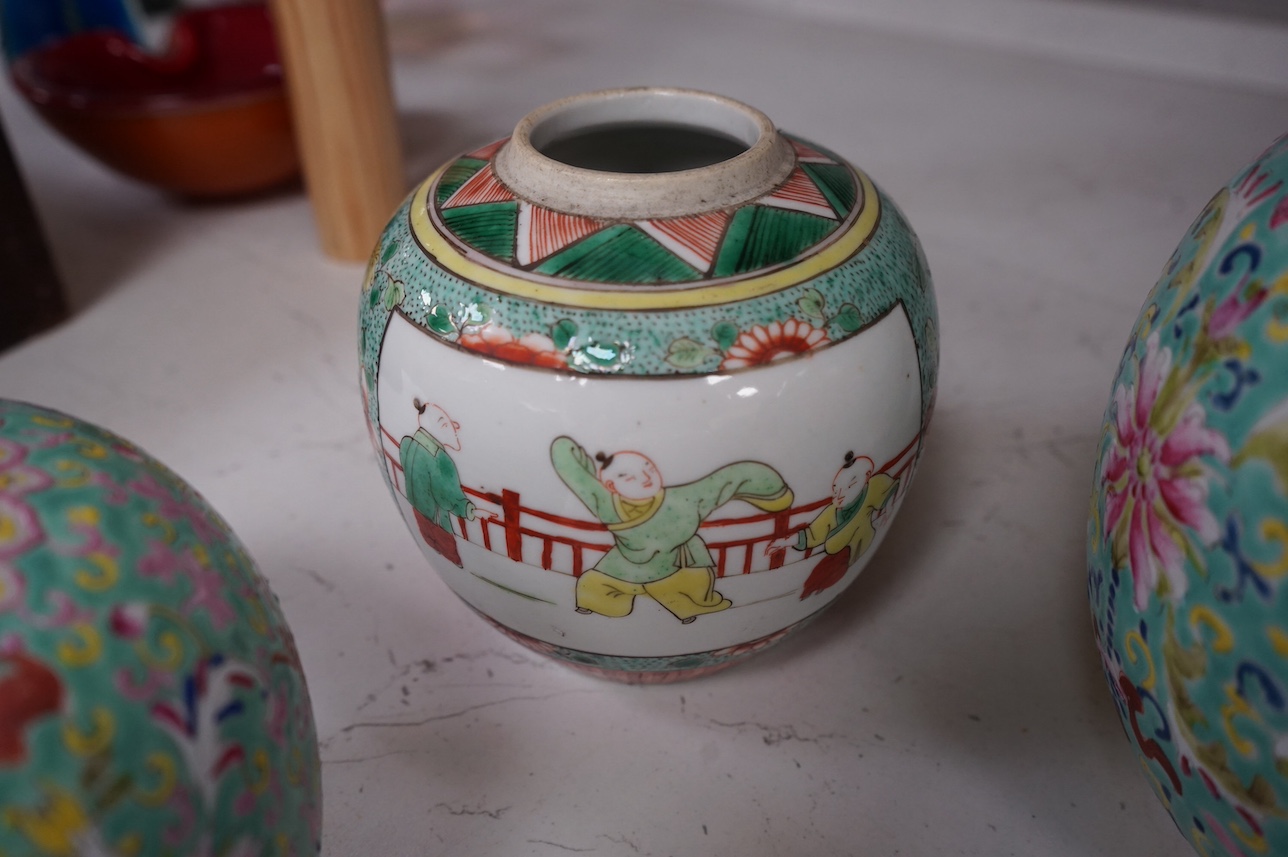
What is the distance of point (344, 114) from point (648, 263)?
0.92 m

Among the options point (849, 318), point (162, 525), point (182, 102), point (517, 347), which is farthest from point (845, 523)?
point (182, 102)

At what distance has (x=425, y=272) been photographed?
64 cm

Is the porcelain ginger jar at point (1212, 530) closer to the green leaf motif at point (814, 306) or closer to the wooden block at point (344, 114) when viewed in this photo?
the green leaf motif at point (814, 306)

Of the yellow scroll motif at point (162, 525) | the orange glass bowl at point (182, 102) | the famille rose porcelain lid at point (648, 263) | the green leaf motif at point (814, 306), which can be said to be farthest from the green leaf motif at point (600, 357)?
the orange glass bowl at point (182, 102)

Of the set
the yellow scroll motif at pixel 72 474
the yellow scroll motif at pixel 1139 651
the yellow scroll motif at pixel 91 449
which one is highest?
the yellow scroll motif at pixel 72 474

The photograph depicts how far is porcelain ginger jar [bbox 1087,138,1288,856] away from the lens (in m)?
0.47

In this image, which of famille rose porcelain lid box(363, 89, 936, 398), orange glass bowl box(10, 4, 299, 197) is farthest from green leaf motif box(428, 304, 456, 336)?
orange glass bowl box(10, 4, 299, 197)

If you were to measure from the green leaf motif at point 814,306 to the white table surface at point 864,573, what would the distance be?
33 cm

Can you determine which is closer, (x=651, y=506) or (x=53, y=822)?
(x=53, y=822)

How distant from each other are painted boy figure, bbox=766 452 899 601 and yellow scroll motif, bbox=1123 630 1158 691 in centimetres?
16

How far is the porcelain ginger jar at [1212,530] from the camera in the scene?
466 millimetres

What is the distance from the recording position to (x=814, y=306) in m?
0.60

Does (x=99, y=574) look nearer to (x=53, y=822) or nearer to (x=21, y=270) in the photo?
(x=53, y=822)

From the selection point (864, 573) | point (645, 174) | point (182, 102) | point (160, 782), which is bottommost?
point (864, 573)
